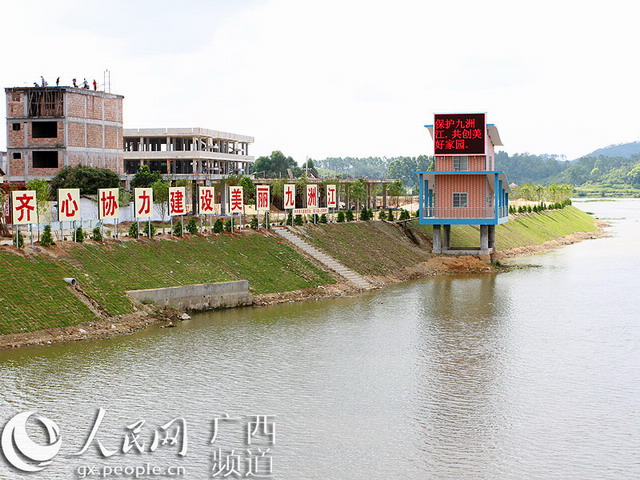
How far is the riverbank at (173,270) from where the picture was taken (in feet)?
117

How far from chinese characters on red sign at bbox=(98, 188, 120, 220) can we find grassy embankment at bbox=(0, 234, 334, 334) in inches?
75.1

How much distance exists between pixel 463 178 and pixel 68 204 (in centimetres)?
3276

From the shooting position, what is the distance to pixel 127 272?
42.3m

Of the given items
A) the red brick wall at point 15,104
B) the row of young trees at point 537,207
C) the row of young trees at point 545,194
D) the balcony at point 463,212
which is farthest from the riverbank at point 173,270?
the row of young trees at point 545,194

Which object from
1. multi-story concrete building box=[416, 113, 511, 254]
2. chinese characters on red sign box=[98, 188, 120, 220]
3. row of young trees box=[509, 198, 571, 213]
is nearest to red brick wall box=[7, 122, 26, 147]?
chinese characters on red sign box=[98, 188, 120, 220]

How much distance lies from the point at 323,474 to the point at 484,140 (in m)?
44.9

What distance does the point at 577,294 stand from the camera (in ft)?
169

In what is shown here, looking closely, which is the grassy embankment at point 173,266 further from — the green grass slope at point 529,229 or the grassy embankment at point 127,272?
the green grass slope at point 529,229

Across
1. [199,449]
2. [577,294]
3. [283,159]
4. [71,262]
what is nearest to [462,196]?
[577,294]

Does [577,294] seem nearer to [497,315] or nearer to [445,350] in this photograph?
[497,315]

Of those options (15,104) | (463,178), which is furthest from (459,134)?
(15,104)

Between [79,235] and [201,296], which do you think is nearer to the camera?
[201,296]

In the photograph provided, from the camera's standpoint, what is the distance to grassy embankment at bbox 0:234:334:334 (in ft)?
117

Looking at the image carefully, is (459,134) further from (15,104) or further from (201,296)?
(15,104)
